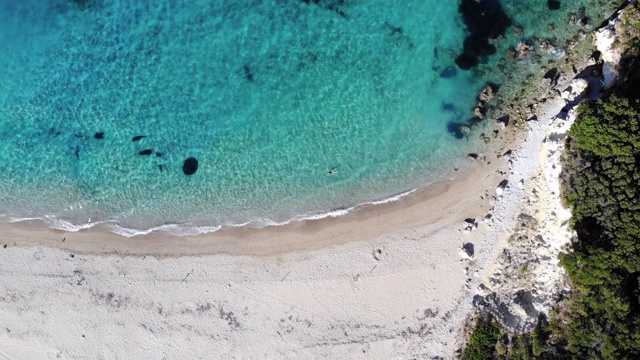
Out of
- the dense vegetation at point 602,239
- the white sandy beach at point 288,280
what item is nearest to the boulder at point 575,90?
the white sandy beach at point 288,280

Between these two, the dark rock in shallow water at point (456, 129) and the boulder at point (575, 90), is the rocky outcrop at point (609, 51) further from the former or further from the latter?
the dark rock in shallow water at point (456, 129)

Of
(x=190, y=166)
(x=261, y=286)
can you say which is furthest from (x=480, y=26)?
(x=261, y=286)

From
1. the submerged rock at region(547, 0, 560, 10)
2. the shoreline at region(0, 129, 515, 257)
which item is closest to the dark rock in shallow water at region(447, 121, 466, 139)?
the shoreline at region(0, 129, 515, 257)

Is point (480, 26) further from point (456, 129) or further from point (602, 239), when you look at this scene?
point (602, 239)

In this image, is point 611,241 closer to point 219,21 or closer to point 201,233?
point 201,233

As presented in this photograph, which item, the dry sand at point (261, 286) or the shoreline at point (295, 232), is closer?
the dry sand at point (261, 286)

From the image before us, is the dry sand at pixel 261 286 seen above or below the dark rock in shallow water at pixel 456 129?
below
